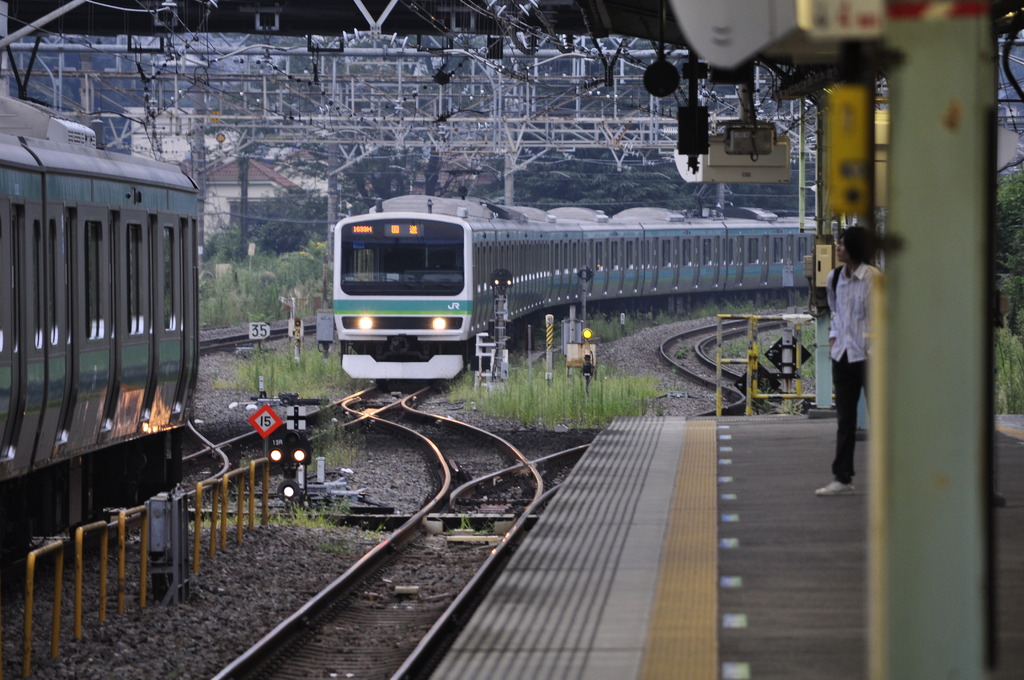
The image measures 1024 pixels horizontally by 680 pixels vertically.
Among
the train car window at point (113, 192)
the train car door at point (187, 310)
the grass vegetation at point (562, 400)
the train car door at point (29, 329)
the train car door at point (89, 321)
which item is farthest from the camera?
the grass vegetation at point (562, 400)

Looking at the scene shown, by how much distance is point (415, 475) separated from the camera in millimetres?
15539

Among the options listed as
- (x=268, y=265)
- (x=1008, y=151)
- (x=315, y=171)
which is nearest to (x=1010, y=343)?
(x=1008, y=151)

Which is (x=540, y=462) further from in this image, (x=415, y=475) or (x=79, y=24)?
(x=79, y=24)

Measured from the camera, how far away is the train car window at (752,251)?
139 ft

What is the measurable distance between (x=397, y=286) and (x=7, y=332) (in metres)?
15.2

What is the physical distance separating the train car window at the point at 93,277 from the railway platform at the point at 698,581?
9.88ft

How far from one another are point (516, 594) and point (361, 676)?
187 centimetres

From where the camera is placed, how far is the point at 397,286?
2317cm

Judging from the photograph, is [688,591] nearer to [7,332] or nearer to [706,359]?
[7,332]

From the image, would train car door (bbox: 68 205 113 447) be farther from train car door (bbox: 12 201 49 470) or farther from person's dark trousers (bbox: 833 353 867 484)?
person's dark trousers (bbox: 833 353 867 484)

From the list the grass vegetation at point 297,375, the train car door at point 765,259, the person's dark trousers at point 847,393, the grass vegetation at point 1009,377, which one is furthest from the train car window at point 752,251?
the person's dark trousers at point 847,393

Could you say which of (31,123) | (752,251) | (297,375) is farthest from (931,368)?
(752,251)

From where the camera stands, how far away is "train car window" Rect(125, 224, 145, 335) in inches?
406

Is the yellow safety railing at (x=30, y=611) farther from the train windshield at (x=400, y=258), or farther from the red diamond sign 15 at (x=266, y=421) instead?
the train windshield at (x=400, y=258)
